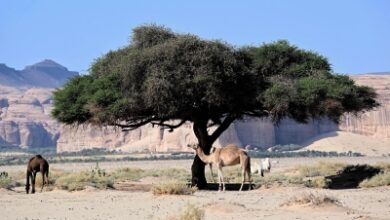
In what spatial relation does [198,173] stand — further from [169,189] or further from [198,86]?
[169,189]

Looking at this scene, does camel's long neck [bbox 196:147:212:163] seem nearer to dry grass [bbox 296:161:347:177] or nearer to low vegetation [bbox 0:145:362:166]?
dry grass [bbox 296:161:347:177]


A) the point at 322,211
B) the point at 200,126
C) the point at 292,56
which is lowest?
the point at 322,211

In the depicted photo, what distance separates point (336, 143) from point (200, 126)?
3979 inches

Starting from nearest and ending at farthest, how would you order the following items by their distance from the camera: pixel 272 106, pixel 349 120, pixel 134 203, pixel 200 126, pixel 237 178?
pixel 134 203 < pixel 272 106 < pixel 200 126 < pixel 237 178 < pixel 349 120

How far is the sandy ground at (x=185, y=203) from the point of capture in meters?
17.1

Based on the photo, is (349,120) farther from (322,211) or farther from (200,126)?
(322,211)

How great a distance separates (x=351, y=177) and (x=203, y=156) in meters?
7.49

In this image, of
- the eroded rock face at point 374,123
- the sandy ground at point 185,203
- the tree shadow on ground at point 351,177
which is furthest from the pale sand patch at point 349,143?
the sandy ground at point 185,203

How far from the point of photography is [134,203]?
830 inches

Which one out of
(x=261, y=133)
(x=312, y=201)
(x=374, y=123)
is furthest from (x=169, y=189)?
(x=261, y=133)

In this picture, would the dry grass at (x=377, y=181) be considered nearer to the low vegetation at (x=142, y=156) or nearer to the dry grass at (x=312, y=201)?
the dry grass at (x=312, y=201)

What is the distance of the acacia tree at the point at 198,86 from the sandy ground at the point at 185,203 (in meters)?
3.21

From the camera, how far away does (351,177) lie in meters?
32.3

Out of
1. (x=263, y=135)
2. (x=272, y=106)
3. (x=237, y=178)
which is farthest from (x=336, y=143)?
(x=272, y=106)
